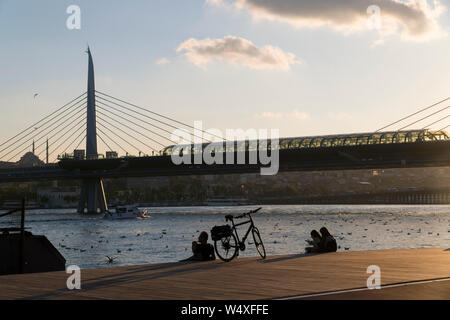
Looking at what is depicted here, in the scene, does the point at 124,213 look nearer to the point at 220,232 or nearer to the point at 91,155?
the point at 91,155

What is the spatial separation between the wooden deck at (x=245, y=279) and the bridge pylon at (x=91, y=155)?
111182mm

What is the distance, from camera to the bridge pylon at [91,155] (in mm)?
127688

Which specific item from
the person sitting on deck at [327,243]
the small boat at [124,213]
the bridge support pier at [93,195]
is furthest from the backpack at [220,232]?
the bridge support pier at [93,195]

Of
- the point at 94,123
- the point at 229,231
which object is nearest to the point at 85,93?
the point at 94,123

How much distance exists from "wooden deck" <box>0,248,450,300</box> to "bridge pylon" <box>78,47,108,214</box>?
111182mm

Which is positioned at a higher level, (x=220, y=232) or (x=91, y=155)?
(x=91, y=155)

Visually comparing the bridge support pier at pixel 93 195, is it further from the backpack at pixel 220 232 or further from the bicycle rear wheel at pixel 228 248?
the backpack at pixel 220 232

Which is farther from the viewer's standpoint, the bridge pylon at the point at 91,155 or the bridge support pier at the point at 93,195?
the bridge support pier at the point at 93,195

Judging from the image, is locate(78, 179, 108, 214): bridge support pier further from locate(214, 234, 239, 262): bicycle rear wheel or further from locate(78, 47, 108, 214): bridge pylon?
locate(214, 234, 239, 262): bicycle rear wheel

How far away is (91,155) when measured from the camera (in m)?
126

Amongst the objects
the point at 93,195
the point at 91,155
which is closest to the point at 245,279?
the point at 91,155

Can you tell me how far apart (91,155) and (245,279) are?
115 m

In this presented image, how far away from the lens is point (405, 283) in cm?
1241
